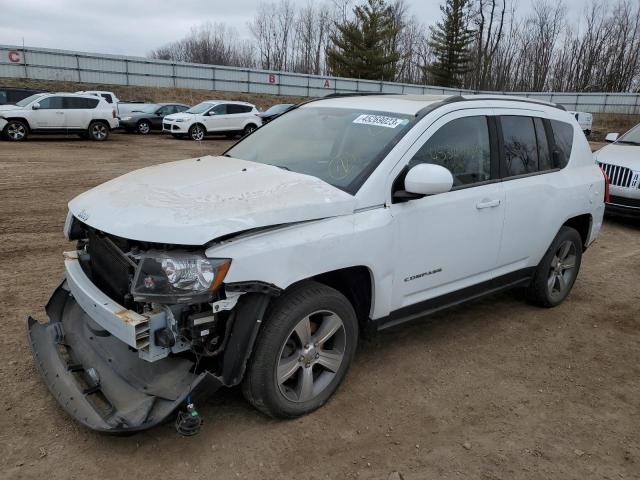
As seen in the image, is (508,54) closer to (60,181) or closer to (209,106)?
(209,106)

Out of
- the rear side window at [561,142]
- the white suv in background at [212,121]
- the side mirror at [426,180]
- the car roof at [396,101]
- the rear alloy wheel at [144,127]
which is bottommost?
the rear alloy wheel at [144,127]

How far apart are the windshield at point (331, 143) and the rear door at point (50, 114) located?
633 inches

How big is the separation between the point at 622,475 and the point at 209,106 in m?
21.3

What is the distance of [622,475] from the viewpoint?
2.80m

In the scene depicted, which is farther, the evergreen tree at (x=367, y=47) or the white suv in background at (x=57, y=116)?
the evergreen tree at (x=367, y=47)

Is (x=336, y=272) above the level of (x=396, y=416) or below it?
above

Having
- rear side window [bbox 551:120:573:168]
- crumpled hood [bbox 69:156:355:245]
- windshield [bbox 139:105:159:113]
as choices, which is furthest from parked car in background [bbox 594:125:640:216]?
windshield [bbox 139:105:159:113]

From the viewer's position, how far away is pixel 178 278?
8.42ft

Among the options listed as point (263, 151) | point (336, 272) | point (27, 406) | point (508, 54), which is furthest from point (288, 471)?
point (508, 54)

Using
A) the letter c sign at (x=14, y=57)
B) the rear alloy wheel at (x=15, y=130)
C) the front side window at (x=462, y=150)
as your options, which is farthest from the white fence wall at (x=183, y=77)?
the front side window at (x=462, y=150)

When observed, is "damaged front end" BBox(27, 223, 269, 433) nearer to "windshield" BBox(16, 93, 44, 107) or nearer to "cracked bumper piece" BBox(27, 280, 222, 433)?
"cracked bumper piece" BBox(27, 280, 222, 433)

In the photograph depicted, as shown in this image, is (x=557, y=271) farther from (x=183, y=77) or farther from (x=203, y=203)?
(x=183, y=77)

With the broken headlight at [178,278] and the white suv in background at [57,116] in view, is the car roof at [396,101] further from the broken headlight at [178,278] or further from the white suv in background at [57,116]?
the white suv in background at [57,116]

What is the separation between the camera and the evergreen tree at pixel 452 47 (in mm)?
54531
